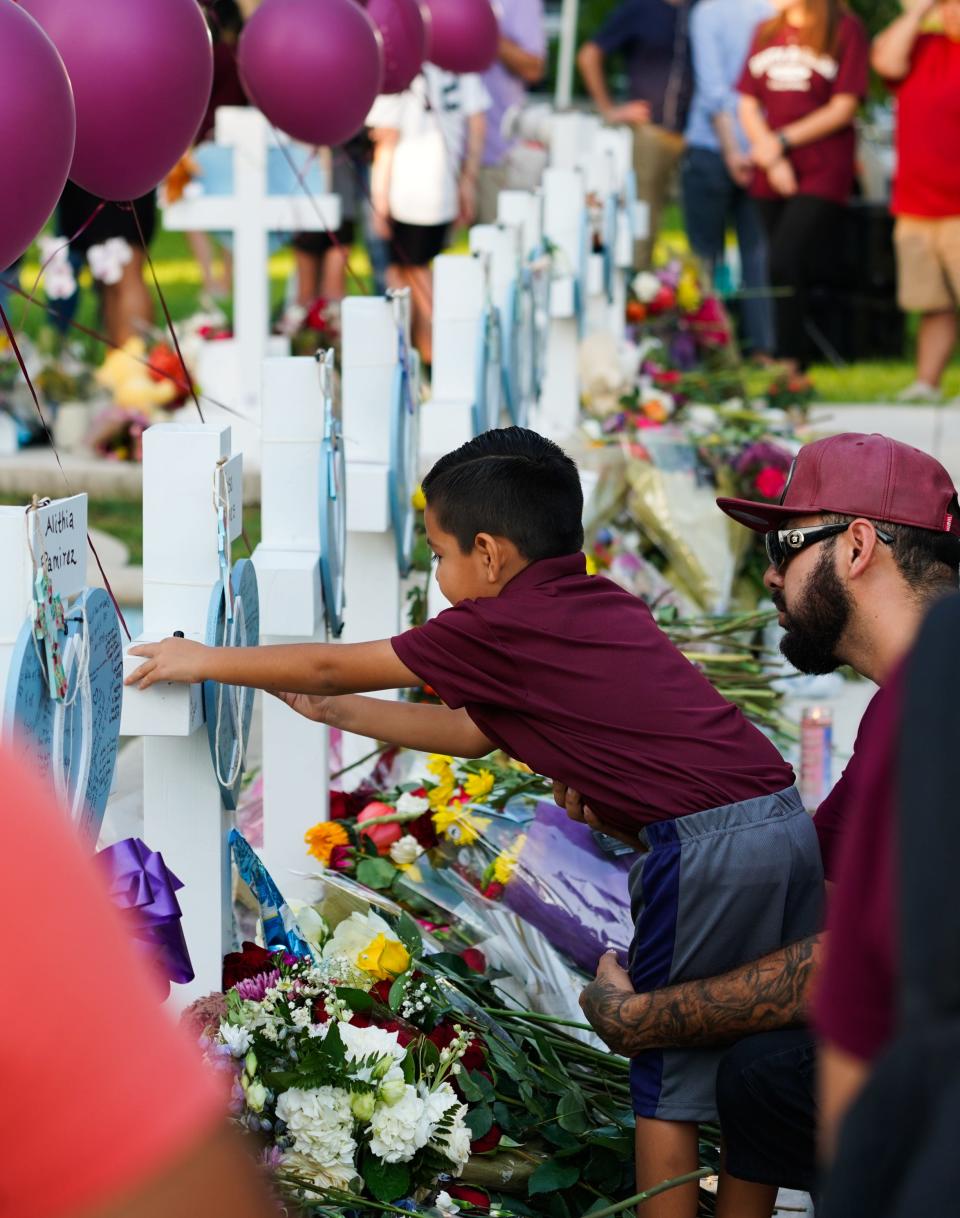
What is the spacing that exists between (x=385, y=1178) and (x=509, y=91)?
705cm

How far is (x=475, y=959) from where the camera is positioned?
9.27ft

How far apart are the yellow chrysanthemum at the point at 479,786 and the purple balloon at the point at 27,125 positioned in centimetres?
131

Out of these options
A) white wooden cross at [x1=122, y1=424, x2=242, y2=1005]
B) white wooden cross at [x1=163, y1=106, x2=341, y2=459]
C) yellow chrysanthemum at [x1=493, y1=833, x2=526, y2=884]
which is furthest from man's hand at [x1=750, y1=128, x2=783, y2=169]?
white wooden cross at [x1=122, y1=424, x2=242, y2=1005]

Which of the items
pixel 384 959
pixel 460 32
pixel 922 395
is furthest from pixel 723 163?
pixel 384 959

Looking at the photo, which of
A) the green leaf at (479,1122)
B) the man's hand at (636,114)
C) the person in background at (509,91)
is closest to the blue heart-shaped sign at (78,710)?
the green leaf at (479,1122)

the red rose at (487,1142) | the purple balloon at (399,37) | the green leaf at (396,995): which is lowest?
the red rose at (487,1142)

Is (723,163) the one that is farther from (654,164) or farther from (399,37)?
(399,37)

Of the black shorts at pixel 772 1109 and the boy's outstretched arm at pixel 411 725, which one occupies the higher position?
the boy's outstretched arm at pixel 411 725

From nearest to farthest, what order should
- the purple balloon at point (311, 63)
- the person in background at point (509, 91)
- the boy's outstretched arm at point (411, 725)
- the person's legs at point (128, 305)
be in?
the boy's outstretched arm at point (411, 725), the purple balloon at point (311, 63), the person's legs at point (128, 305), the person in background at point (509, 91)

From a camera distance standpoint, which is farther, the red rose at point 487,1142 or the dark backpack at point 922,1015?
the red rose at point 487,1142

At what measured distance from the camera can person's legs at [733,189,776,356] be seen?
29.3ft

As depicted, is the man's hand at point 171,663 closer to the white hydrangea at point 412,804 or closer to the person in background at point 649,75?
the white hydrangea at point 412,804

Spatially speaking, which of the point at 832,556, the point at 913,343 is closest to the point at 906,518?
the point at 832,556

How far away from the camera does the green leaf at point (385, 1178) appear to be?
2.12m
